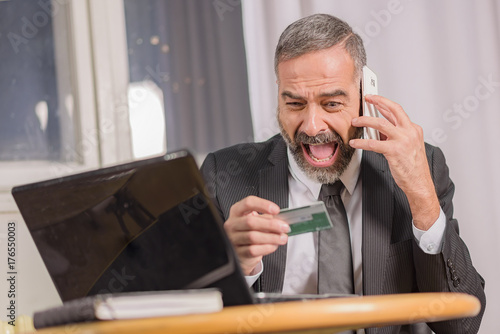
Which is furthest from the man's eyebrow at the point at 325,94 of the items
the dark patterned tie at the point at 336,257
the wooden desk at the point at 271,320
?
the wooden desk at the point at 271,320

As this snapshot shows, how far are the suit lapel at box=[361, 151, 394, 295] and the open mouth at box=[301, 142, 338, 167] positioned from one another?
10 centimetres

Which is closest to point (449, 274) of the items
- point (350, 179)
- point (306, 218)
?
point (350, 179)

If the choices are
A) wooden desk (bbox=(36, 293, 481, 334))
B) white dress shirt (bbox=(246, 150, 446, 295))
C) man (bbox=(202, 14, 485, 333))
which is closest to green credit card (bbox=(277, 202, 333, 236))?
wooden desk (bbox=(36, 293, 481, 334))

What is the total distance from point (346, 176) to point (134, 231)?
950 mm

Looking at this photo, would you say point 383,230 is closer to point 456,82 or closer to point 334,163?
point 334,163

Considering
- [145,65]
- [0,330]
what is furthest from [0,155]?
[0,330]

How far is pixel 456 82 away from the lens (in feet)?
7.19

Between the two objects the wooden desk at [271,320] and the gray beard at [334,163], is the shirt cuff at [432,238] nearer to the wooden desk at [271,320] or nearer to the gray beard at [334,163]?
the gray beard at [334,163]

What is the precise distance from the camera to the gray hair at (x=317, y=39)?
175 cm

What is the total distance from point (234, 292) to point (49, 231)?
37cm

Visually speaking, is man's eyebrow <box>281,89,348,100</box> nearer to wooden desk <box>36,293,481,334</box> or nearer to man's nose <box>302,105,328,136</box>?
man's nose <box>302,105,328,136</box>

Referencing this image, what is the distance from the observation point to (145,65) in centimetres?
249

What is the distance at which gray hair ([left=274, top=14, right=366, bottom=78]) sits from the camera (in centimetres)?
175

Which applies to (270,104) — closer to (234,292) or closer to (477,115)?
(477,115)
